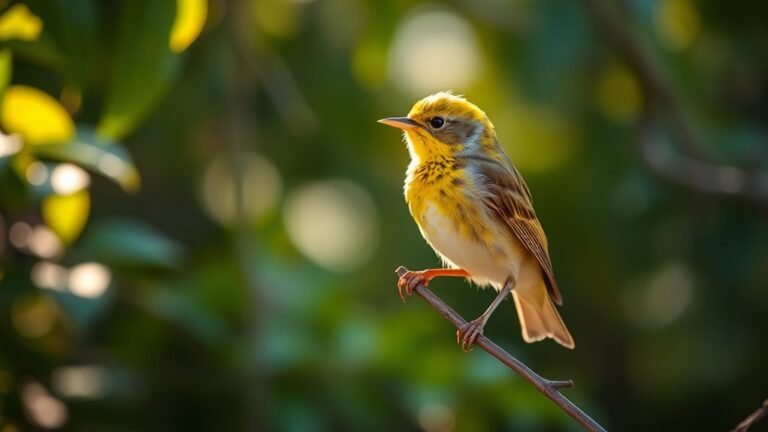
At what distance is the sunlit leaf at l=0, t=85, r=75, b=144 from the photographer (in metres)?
4.11

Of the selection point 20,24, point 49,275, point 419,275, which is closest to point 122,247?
point 49,275

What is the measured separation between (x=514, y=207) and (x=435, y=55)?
337 centimetres

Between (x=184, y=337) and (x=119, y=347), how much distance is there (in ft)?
1.47

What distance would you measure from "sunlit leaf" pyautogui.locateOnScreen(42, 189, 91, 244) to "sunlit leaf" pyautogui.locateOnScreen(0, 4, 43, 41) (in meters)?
0.75

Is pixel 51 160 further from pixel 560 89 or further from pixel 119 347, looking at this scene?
pixel 560 89

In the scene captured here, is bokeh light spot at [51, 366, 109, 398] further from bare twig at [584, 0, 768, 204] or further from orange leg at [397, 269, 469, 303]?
bare twig at [584, 0, 768, 204]

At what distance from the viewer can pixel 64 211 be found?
169 inches

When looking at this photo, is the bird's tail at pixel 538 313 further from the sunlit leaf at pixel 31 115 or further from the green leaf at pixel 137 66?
the sunlit leaf at pixel 31 115

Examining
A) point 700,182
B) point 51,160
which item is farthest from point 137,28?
point 700,182

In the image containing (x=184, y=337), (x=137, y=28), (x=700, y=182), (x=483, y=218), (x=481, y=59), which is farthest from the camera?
(x=481, y=59)

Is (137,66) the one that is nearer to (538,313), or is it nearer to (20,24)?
(20,24)

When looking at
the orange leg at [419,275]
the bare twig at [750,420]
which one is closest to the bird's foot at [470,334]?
the orange leg at [419,275]

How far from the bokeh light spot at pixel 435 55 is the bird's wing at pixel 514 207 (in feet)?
9.78

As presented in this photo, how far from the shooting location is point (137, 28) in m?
3.44
